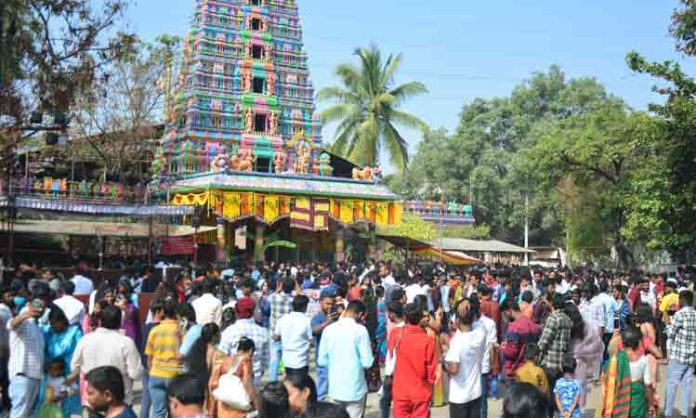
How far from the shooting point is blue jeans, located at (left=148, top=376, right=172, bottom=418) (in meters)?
7.82

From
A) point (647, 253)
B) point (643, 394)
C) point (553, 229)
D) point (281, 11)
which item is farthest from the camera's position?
point (553, 229)

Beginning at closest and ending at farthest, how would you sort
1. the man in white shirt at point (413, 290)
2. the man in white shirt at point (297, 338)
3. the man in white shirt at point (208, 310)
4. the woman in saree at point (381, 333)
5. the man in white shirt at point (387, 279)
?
1. the man in white shirt at point (297, 338)
2. the man in white shirt at point (208, 310)
3. the woman in saree at point (381, 333)
4. the man in white shirt at point (413, 290)
5. the man in white shirt at point (387, 279)

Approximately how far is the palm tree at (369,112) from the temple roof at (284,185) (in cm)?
627

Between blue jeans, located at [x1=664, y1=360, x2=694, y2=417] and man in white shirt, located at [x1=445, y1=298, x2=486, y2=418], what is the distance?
10.9 ft

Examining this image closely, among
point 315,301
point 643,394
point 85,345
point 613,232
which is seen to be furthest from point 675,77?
point 613,232

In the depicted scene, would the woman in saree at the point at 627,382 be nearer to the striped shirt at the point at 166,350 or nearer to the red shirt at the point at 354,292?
the striped shirt at the point at 166,350

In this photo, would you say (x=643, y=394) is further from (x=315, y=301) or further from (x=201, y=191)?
(x=201, y=191)

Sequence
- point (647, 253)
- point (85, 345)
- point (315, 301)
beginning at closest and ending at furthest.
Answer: point (85, 345) < point (315, 301) < point (647, 253)

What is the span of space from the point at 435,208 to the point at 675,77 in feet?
87.3

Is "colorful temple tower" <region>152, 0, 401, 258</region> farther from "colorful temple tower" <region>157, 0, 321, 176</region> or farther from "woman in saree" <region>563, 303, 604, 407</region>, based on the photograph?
"woman in saree" <region>563, 303, 604, 407</region>

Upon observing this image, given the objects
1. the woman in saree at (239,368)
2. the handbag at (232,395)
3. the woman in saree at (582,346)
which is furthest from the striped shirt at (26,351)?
the woman in saree at (582,346)

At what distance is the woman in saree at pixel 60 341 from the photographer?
7820mm

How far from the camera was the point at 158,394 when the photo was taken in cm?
785

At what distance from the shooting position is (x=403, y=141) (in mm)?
41344
